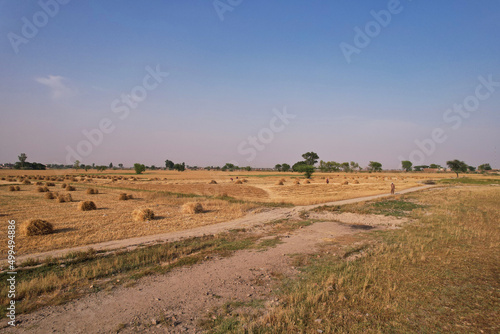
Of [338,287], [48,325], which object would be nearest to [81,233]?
[48,325]

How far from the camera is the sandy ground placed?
17.1ft

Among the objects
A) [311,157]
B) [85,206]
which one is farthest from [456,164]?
[85,206]

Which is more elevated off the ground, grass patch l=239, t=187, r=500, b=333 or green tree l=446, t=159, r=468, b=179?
green tree l=446, t=159, r=468, b=179

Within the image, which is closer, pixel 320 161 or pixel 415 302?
pixel 415 302

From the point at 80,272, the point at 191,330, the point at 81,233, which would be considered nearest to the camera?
the point at 191,330

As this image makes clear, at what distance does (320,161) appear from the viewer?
173250 millimetres

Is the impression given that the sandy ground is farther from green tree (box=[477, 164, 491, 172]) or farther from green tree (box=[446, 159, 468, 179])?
green tree (box=[477, 164, 491, 172])

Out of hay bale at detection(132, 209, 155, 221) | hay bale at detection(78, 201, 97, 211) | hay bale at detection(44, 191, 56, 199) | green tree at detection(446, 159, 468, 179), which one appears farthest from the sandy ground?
green tree at detection(446, 159, 468, 179)

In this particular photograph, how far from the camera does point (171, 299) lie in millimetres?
6359

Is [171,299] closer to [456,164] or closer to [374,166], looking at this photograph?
[456,164]

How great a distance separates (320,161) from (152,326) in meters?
175

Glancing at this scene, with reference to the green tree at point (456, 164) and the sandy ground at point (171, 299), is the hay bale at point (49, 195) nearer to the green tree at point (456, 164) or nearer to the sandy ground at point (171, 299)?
the sandy ground at point (171, 299)

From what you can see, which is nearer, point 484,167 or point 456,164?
point 456,164

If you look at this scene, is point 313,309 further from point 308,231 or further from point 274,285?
point 308,231
